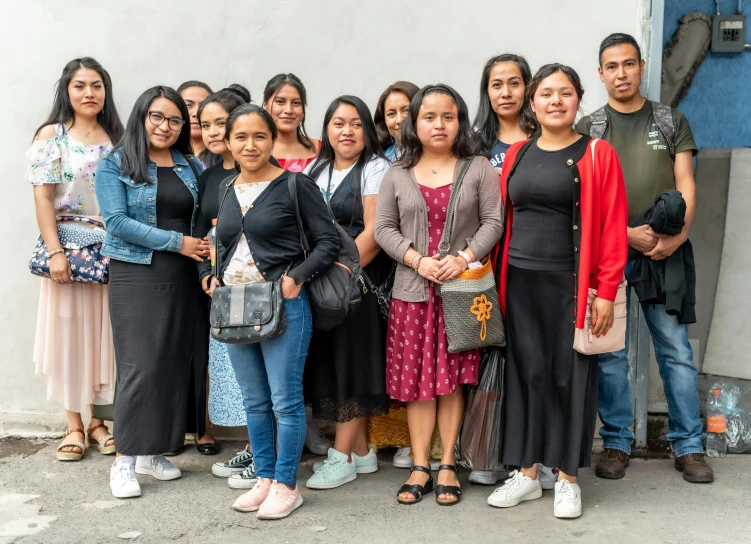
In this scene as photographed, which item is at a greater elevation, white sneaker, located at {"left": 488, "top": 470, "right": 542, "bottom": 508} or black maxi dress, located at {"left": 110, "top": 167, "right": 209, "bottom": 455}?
black maxi dress, located at {"left": 110, "top": 167, "right": 209, "bottom": 455}

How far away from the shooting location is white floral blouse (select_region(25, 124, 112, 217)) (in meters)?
4.88

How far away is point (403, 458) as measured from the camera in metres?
4.91

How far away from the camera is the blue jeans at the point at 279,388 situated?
4.09m

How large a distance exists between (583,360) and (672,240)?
2.95 feet

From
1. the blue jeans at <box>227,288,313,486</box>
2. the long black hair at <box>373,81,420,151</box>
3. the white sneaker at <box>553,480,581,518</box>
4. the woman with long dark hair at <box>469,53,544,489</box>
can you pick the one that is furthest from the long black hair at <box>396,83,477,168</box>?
the white sneaker at <box>553,480,581,518</box>

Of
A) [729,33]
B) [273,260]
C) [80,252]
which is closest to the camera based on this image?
[273,260]

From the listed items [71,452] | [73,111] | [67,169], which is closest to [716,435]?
[71,452]

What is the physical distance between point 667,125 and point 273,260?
84.1 inches

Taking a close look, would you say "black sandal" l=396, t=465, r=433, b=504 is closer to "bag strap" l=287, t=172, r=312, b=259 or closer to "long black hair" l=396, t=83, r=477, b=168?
"bag strap" l=287, t=172, r=312, b=259

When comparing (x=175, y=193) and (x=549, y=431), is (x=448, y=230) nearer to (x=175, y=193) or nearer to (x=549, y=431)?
(x=549, y=431)

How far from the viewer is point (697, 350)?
18.5ft

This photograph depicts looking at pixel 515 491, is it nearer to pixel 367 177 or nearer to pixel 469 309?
pixel 469 309

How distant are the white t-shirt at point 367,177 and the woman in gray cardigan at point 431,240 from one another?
0.51 feet

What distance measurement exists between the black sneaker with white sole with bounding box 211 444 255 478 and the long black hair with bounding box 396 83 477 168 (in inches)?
71.6
